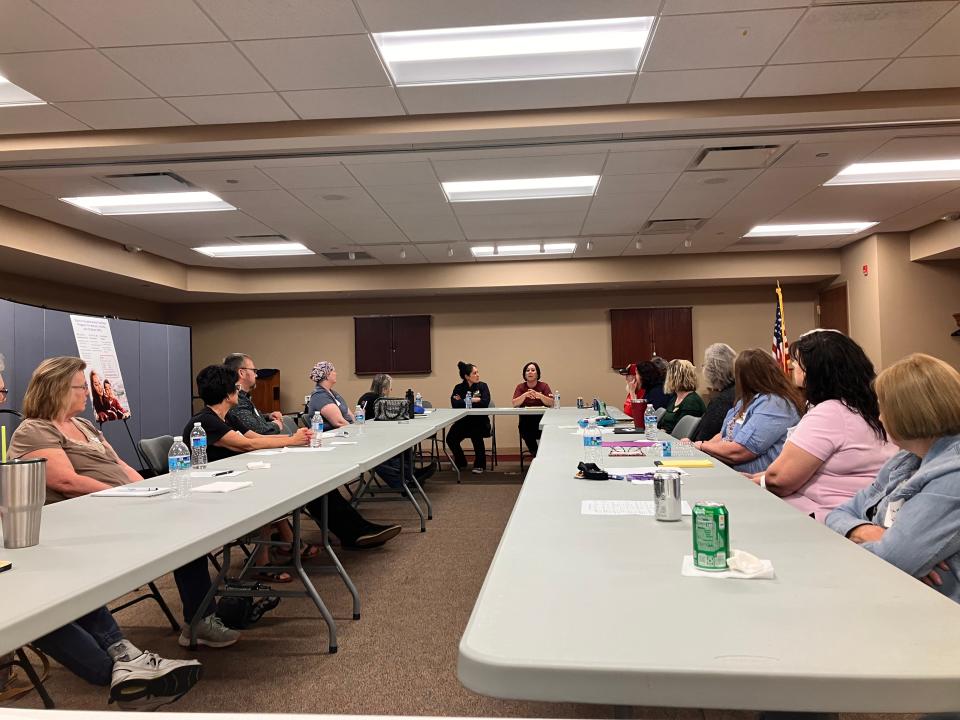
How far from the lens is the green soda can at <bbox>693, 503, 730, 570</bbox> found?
1.34 meters

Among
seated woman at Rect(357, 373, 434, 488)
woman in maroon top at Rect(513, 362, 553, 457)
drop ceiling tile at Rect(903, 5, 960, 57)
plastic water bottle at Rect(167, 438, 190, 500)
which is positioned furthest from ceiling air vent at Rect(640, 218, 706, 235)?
plastic water bottle at Rect(167, 438, 190, 500)

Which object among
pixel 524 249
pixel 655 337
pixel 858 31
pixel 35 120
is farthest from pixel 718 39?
pixel 655 337

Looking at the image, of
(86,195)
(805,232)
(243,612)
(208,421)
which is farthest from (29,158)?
(805,232)

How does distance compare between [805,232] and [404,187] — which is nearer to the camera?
[404,187]

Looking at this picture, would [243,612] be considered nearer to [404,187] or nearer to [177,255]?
[404,187]

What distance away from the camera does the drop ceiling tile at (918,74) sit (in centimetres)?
365

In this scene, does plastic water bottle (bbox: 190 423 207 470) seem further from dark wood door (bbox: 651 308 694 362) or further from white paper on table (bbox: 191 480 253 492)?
dark wood door (bbox: 651 308 694 362)

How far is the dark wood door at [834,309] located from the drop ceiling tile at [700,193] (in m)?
3.43

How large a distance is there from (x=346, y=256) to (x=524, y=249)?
228 cm

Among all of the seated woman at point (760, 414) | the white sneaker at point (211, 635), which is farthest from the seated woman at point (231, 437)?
the seated woman at point (760, 414)

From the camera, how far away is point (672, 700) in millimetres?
899

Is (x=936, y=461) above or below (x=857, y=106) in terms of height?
below

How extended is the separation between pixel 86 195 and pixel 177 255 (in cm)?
274

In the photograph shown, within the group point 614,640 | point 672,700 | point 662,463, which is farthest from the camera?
point 662,463
